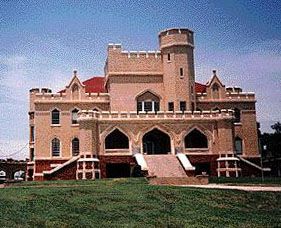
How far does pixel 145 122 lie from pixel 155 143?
366cm

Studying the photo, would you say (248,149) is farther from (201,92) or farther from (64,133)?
(64,133)

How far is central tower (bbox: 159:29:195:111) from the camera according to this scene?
53062mm

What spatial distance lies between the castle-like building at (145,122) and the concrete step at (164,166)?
10 cm

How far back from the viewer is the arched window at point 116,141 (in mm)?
48594

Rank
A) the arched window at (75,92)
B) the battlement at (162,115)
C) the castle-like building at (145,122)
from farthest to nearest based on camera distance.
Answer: the arched window at (75,92)
the battlement at (162,115)
the castle-like building at (145,122)

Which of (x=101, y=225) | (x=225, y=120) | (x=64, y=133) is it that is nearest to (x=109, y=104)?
(x=64, y=133)

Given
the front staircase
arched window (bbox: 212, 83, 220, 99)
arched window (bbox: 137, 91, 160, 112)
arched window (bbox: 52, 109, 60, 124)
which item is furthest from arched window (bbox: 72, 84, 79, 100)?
arched window (bbox: 212, 83, 220, 99)

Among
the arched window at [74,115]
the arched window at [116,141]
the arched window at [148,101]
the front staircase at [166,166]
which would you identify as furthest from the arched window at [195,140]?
the arched window at [74,115]

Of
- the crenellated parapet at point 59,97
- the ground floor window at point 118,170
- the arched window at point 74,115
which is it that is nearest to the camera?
the ground floor window at point 118,170

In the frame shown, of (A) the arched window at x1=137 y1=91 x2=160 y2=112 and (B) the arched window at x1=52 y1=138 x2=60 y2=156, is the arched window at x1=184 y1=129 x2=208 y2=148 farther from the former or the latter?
(B) the arched window at x1=52 y1=138 x2=60 y2=156

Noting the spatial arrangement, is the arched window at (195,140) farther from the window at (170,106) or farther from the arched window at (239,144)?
the arched window at (239,144)

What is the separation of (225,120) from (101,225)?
33.7m

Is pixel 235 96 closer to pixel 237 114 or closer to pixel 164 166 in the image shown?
pixel 237 114

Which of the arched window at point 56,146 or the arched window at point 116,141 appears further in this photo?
the arched window at point 56,146
